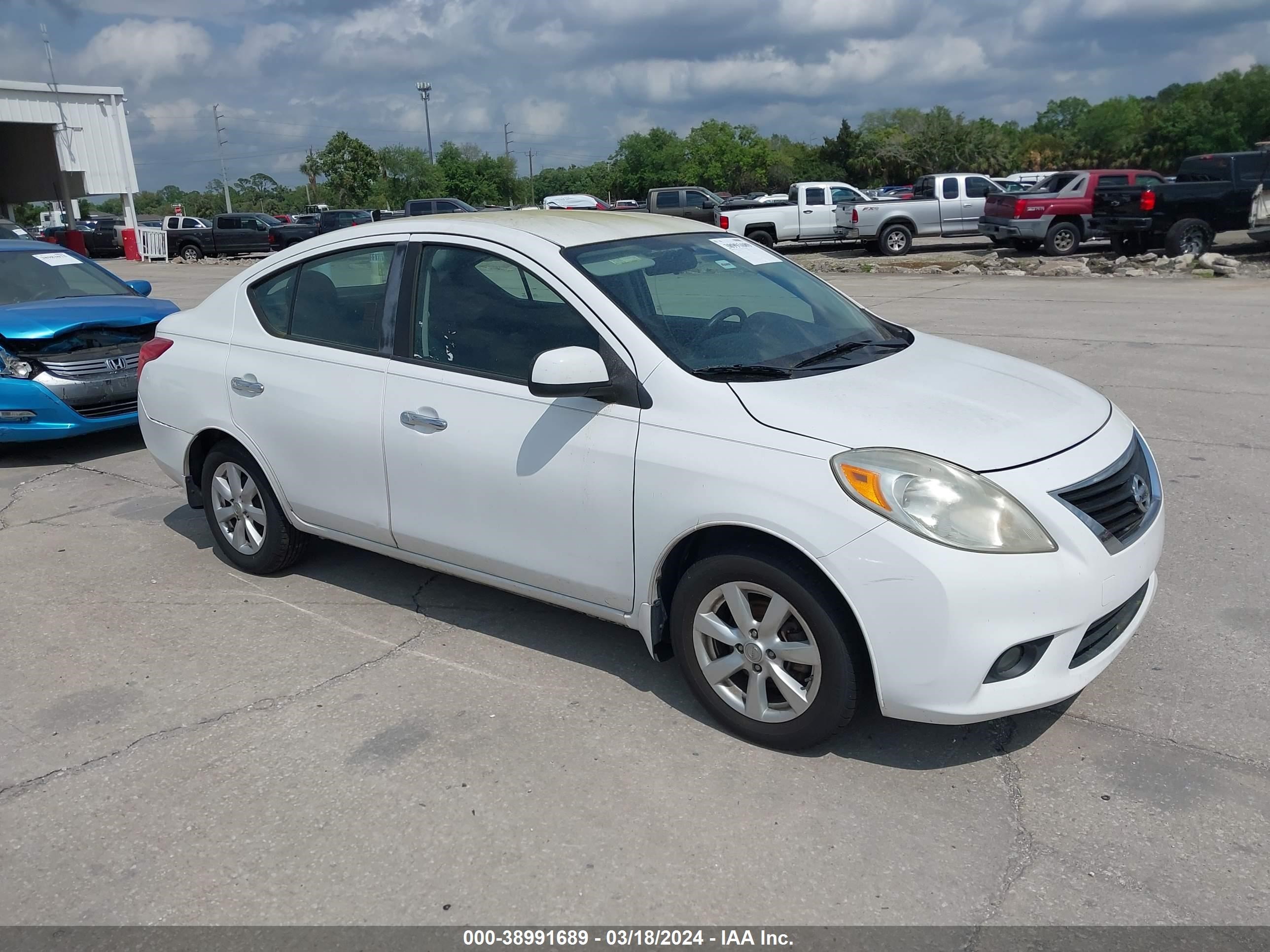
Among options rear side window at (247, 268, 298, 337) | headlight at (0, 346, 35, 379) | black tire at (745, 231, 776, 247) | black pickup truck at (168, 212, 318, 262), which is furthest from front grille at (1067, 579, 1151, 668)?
black pickup truck at (168, 212, 318, 262)

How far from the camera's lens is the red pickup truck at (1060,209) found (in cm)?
2125

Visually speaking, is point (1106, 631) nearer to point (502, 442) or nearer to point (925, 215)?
point (502, 442)

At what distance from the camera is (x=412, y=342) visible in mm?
4324

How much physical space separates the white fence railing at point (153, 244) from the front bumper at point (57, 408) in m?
33.4

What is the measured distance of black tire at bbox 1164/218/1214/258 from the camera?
1989cm

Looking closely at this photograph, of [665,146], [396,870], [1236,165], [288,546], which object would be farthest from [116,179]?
[665,146]

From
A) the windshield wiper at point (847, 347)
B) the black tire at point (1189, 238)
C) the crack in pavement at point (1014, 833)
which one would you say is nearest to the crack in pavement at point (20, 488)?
the windshield wiper at point (847, 347)

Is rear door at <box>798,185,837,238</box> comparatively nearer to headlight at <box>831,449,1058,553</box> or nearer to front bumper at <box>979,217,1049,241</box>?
front bumper at <box>979,217,1049,241</box>

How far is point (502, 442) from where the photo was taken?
393 cm

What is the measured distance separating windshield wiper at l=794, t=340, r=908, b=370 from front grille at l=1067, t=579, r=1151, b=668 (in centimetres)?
134

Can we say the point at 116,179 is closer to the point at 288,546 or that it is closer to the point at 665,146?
the point at 288,546

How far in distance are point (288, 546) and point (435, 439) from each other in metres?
1.38

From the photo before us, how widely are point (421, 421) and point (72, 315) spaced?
5.16 metres

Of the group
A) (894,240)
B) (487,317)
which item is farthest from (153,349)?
(894,240)
